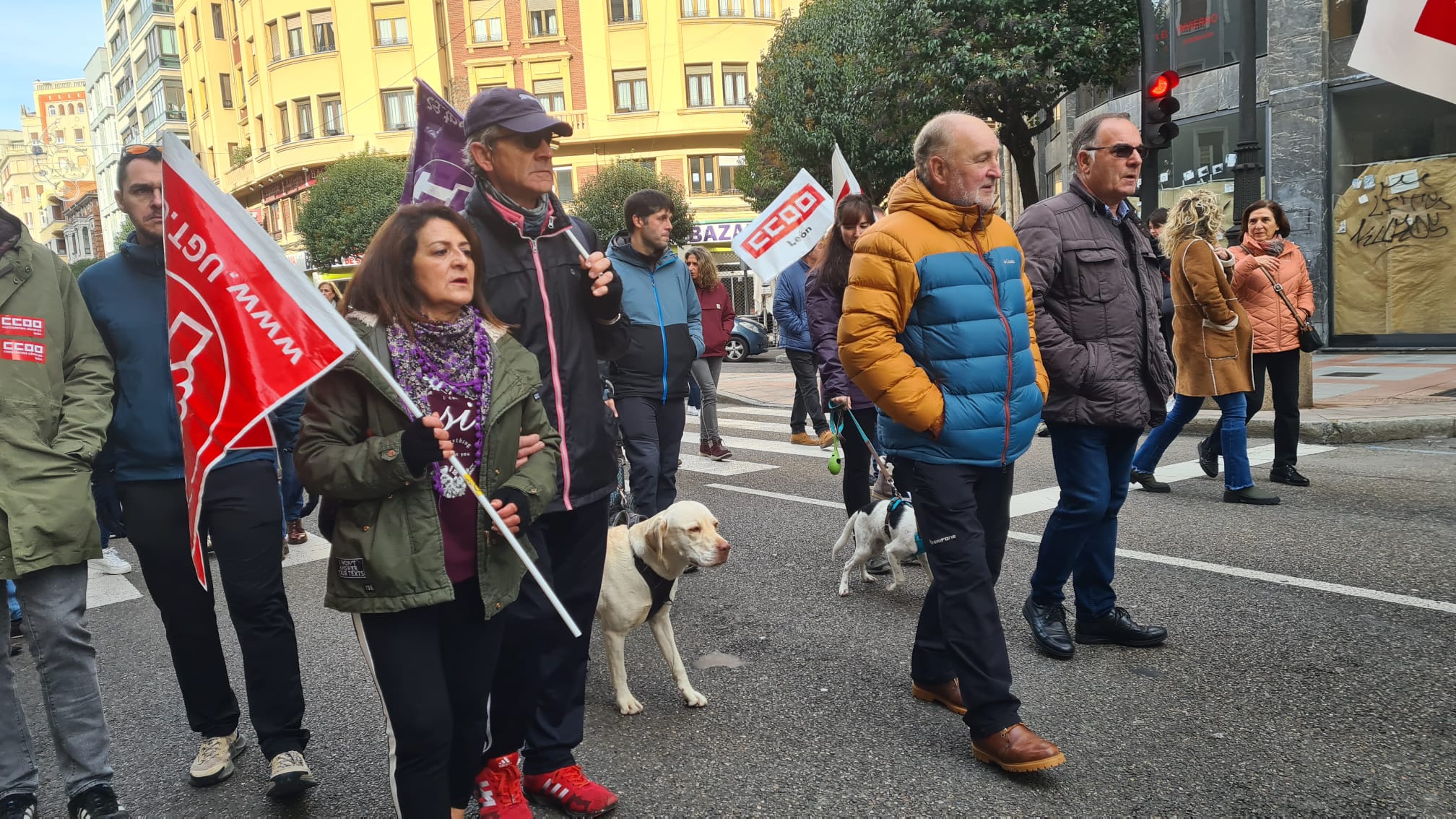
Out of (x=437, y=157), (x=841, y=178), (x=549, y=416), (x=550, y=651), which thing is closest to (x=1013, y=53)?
(x=841, y=178)

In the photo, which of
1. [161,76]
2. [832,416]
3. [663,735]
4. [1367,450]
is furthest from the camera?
[161,76]

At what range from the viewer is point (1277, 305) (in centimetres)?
702

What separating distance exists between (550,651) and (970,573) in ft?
4.39

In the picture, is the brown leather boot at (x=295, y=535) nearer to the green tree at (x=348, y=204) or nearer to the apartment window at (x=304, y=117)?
the green tree at (x=348, y=204)

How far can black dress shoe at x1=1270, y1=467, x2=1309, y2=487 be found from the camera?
7.11m

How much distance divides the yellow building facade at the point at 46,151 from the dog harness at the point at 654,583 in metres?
146

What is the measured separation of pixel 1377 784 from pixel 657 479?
360 cm

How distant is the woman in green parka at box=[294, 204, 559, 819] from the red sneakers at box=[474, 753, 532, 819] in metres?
0.22

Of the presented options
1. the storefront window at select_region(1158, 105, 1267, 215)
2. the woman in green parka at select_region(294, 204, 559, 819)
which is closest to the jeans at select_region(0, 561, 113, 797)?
the woman in green parka at select_region(294, 204, 559, 819)

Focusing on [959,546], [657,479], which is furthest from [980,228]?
[657,479]

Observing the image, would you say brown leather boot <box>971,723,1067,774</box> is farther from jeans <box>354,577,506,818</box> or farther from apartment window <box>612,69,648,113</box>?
apartment window <box>612,69,648,113</box>

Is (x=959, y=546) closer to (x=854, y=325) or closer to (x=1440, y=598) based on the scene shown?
(x=854, y=325)

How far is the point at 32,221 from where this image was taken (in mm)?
139375

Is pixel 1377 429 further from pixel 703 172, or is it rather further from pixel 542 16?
pixel 542 16
